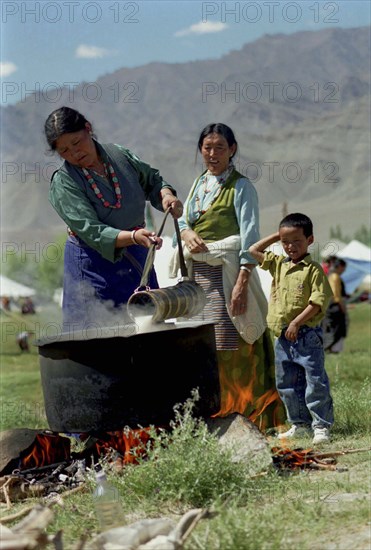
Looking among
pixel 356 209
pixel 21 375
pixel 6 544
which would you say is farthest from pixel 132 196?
pixel 356 209

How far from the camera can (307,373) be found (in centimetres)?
663

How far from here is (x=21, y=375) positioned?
19859mm

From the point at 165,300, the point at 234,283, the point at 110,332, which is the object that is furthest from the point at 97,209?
the point at 234,283

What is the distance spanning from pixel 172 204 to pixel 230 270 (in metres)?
1.06

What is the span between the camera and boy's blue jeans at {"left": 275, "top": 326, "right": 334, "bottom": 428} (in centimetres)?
661

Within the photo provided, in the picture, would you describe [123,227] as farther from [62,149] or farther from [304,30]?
[304,30]

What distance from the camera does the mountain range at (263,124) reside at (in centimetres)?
13100

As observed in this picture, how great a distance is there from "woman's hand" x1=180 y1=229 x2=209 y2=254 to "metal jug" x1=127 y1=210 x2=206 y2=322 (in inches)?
34.7

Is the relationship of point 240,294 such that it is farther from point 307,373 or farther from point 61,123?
point 61,123

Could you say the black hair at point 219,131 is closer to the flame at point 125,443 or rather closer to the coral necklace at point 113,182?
the coral necklace at point 113,182

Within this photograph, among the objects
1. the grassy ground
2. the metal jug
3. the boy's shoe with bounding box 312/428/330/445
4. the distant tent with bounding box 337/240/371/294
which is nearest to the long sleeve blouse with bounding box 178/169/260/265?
the metal jug

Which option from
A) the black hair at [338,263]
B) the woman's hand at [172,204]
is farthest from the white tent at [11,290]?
the woman's hand at [172,204]

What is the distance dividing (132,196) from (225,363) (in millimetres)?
1499

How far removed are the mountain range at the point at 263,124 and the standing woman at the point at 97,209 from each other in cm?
11030
